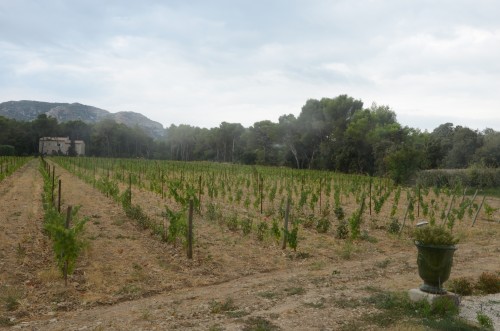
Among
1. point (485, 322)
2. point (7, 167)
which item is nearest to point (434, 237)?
point (485, 322)

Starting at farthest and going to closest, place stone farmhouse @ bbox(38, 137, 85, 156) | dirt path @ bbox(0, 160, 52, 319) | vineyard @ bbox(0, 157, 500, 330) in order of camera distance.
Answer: stone farmhouse @ bbox(38, 137, 85, 156) < dirt path @ bbox(0, 160, 52, 319) < vineyard @ bbox(0, 157, 500, 330)

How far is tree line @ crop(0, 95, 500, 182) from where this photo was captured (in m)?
43.2

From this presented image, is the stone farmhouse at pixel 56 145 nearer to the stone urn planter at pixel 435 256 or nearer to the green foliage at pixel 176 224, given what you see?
the green foliage at pixel 176 224

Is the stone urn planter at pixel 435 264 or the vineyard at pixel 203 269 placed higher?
the stone urn planter at pixel 435 264

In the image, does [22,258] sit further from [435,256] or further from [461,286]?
[461,286]

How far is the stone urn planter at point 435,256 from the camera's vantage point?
6738 millimetres

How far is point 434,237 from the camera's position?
6.79 m

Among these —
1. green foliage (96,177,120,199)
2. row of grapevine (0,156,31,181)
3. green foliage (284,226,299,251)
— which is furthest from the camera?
row of grapevine (0,156,31,181)

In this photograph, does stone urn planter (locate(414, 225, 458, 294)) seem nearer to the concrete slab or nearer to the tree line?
the concrete slab

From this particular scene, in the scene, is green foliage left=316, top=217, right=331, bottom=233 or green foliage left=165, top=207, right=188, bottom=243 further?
green foliage left=316, top=217, right=331, bottom=233

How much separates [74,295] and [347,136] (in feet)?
151

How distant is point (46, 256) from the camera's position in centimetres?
949

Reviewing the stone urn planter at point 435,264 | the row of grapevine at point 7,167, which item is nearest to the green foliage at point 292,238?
the stone urn planter at point 435,264

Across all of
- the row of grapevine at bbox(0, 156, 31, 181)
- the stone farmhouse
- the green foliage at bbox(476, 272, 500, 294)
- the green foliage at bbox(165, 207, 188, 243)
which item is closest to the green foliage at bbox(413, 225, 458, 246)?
the green foliage at bbox(476, 272, 500, 294)
